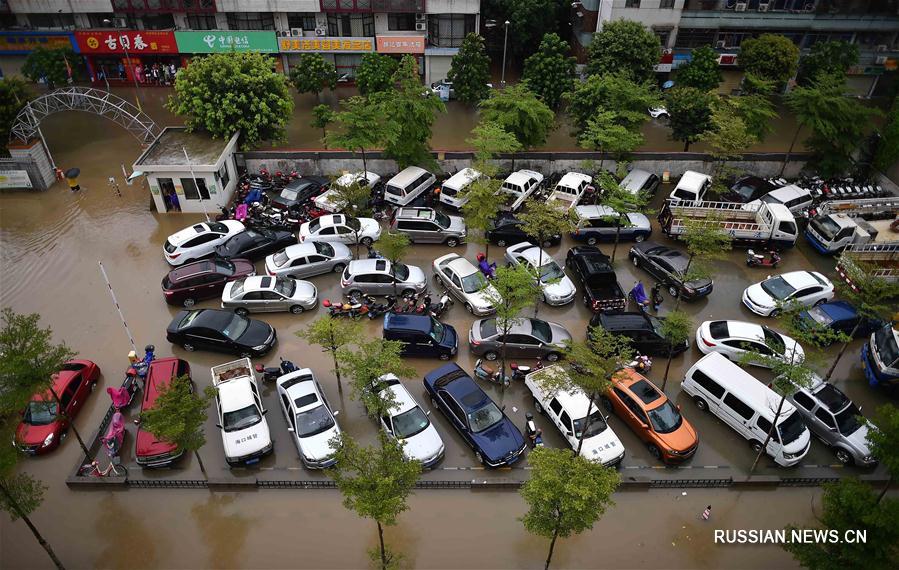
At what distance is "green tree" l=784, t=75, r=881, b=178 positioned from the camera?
90.8 feet

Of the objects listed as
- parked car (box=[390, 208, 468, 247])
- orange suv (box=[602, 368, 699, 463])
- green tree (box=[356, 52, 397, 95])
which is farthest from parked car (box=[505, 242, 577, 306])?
green tree (box=[356, 52, 397, 95])

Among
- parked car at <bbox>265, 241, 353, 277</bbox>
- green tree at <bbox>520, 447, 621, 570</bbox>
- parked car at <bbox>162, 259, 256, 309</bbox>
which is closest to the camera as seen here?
green tree at <bbox>520, 447, 621, 570</bbox>

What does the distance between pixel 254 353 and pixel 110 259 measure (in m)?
9.62

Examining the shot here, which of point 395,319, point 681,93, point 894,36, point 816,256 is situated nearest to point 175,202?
point 395,319

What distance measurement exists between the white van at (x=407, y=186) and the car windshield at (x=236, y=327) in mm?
10093

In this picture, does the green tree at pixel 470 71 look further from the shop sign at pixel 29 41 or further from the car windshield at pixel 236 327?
the shop sign at pixel 29 41

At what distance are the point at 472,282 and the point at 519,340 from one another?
3479mm

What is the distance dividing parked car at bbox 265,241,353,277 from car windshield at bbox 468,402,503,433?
31.9 ft

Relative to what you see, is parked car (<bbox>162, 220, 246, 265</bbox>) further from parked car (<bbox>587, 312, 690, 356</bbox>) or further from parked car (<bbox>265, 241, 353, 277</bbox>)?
parked car (<bbox>587, 312, 690, 356</bbox>)

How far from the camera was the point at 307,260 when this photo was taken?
23.1m

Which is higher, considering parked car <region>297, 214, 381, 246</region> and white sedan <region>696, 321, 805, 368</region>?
parked car <region>297, 214, 381, 246</region>

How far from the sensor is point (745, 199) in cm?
2800

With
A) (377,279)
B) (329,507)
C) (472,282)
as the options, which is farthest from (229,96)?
(329,507)

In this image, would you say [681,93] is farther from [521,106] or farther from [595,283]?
[595,283]
